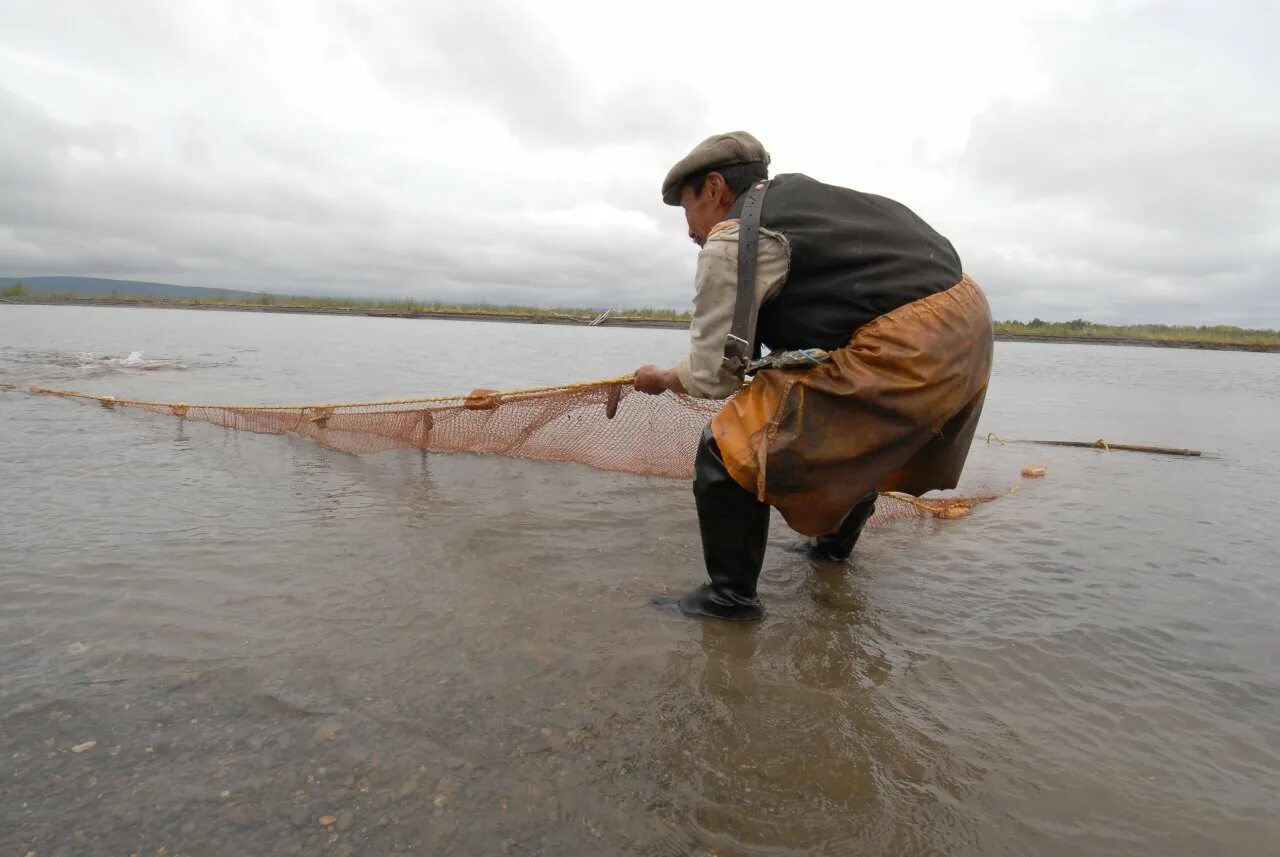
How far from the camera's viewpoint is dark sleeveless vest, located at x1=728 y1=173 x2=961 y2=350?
8.30 ft

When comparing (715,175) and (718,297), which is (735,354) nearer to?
(718,297)

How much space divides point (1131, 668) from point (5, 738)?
3878 mm

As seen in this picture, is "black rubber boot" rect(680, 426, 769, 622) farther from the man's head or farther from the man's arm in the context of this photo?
the man's head

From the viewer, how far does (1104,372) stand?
26.1 meters

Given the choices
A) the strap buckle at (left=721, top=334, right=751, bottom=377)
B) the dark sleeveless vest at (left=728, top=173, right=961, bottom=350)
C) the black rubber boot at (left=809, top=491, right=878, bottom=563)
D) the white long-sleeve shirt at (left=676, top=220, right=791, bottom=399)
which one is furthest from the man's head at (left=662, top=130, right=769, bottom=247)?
the black rubber boot at (left=809, top=491, right=878, bottom=563)

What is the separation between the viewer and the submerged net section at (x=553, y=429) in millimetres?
4992

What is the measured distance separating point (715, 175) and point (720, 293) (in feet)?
2.15

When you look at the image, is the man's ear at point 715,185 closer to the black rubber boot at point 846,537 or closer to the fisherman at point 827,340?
the fisherman at point 827,340

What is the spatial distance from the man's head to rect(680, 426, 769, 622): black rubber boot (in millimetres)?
1017

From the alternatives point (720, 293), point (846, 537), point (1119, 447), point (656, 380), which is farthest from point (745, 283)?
point (1119, 447)

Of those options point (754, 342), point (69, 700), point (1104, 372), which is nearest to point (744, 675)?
point (754, 342)

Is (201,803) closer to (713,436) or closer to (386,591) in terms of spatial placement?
(386,591)

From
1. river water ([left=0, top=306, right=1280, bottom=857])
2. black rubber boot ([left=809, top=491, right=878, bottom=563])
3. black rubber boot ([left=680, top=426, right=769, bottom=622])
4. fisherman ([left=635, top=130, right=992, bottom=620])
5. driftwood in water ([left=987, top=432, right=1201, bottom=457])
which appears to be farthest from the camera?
driftwood in water ([left=987, top=432, right=1201, bottom=457])

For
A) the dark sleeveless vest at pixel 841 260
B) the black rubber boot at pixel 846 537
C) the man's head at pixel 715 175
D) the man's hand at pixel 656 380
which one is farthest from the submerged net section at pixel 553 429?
the dark sleeveless vest at pixel 841 260
